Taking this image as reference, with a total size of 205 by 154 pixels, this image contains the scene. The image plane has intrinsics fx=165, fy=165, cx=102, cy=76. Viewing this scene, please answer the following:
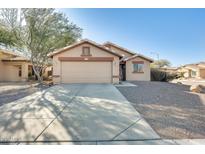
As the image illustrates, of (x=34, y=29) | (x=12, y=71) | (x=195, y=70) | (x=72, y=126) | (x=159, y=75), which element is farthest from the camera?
(x=195, y=70)

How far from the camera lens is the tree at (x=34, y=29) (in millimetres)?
14602

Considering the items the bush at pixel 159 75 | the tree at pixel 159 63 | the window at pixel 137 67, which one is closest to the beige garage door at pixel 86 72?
the window at pixel 137 67

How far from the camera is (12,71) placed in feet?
72.0

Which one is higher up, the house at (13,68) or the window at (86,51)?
the window at (86,51)

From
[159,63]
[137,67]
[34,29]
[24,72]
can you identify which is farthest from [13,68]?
[159,63]

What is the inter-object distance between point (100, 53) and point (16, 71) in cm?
1288

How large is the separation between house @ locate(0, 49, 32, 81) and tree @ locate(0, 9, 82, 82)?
12.4ft

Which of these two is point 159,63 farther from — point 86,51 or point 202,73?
point 86,51

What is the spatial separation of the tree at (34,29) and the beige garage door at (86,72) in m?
3.06

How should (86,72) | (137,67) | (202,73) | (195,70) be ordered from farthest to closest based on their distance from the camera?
(195,70), (202,73), (137,67), (86,72)

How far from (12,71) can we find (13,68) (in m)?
0.42

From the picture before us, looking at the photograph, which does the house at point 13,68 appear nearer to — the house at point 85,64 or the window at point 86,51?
the house at point 85,64

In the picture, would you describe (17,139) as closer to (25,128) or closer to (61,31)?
(25,128)
